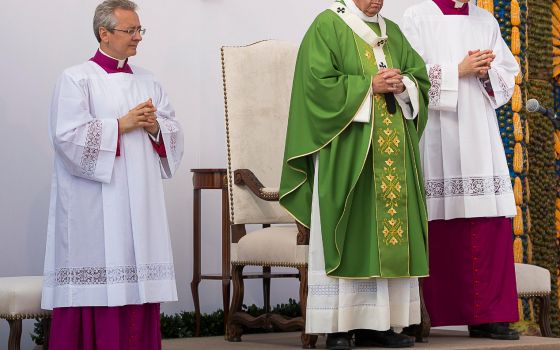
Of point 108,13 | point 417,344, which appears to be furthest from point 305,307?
point 108,13

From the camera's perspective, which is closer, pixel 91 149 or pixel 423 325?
pixel 91 149

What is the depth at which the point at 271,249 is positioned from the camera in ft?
20.3

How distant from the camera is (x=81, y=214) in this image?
5.46 metres

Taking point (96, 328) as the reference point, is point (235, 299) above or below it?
above

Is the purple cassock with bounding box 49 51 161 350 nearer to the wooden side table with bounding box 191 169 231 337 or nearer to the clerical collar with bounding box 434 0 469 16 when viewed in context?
the wooden side table with bounding box 191 169 231 337

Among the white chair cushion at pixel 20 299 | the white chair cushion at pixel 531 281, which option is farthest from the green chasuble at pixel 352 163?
the white chair cushion at pixel 20 299

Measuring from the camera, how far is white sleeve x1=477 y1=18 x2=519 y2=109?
20.9 feet

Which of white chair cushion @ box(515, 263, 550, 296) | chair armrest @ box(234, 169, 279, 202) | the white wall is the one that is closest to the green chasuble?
chair armrest @ box(234, 169, 279, 202)

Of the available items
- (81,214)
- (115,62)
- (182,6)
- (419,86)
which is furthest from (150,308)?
(182,6)

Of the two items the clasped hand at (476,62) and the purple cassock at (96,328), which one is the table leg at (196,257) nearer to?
the purple cassock at (96,328)

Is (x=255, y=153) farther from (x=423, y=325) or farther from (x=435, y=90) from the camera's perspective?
(x=423, y=325)

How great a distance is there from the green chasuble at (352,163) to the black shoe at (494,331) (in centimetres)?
81

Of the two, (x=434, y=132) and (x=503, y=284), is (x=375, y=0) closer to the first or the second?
(x=434, y=132)

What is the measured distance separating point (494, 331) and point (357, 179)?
53.9 inches
